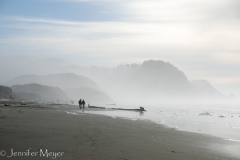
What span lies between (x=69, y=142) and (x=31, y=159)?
3.22 m

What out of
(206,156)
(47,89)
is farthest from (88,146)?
(47,89)

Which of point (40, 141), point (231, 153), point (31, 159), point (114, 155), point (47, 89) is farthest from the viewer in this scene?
point (47, 89)

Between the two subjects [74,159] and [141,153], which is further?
[141,153]

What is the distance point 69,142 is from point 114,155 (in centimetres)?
294

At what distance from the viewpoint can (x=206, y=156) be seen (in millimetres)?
11906

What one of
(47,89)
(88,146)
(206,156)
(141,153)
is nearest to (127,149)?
(141,153)

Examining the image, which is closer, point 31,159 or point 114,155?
point 31,159

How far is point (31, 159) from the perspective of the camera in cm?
883

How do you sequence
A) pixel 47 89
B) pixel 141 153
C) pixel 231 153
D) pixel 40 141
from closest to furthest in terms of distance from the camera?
pixel 141 153 < pixel 40 141 < pixel 231 153 < pixel 47 89

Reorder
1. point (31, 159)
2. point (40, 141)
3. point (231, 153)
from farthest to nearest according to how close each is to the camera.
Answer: point (231, 153) → point (40, 141) → point (31, 159)

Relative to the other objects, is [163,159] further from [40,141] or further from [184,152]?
[40,141]

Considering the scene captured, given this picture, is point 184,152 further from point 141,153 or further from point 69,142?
point 69,142

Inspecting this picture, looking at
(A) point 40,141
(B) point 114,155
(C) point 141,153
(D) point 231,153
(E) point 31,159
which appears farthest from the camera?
(D) point 231,153

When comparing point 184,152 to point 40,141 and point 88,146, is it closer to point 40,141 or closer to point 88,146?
point 88,146
